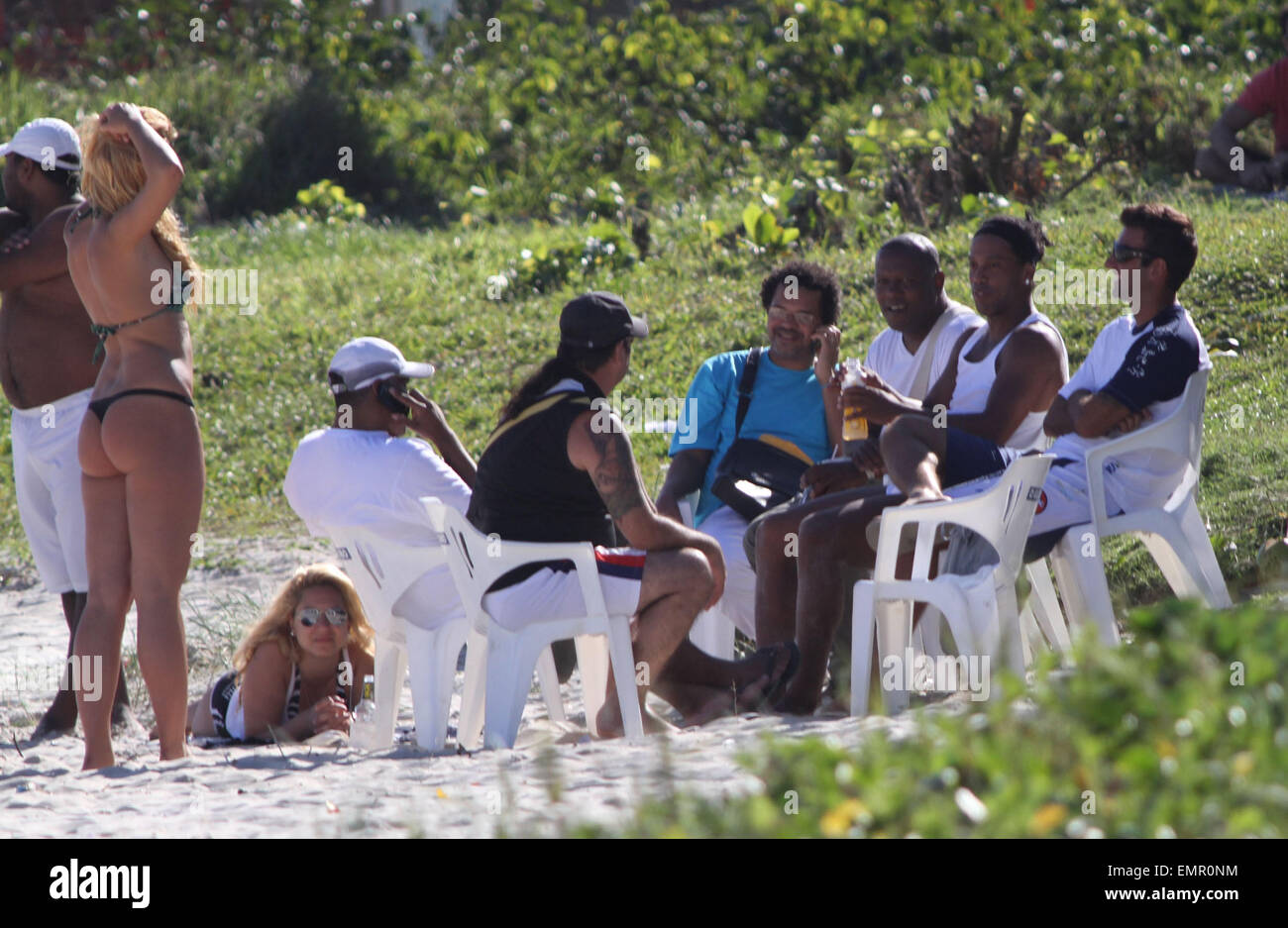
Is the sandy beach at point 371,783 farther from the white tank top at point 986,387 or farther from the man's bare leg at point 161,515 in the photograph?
the white tank top at point 986,387

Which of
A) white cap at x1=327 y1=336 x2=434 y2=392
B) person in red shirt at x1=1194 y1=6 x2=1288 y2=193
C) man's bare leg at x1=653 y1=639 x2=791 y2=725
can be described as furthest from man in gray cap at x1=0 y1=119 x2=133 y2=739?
person in red shirt at x1=1194 y1=6 x2=1288 y2=193

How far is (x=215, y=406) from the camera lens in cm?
1013

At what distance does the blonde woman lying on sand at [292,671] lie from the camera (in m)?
5.20

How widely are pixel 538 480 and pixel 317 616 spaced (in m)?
1.02

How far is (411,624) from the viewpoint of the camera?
16.2 ft

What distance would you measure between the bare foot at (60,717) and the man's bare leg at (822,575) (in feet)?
7.99

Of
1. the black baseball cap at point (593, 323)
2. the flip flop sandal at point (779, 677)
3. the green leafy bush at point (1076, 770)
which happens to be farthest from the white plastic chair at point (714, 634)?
the green leafy bush at point (1076, 770)

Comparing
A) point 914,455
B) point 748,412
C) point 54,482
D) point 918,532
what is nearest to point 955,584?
point 918,532

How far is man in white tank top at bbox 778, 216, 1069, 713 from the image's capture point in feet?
15.7

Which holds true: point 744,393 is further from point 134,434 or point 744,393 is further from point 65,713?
point 65,713

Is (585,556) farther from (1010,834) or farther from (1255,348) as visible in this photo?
(1255,348)
